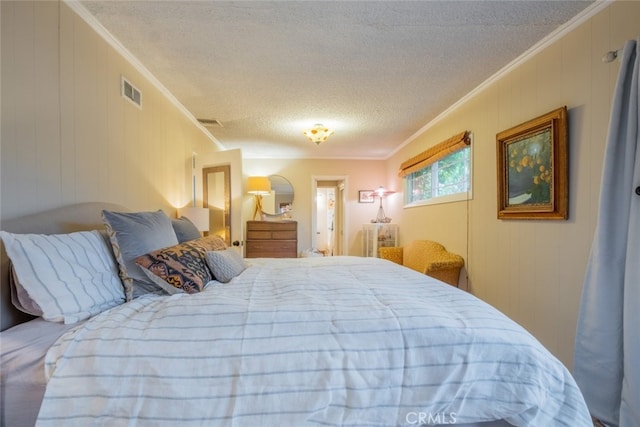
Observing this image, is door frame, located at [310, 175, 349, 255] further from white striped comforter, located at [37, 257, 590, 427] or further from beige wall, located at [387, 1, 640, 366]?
white striped comforter, located at [37, 257, 590, 427]

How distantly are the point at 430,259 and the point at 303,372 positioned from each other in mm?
2678

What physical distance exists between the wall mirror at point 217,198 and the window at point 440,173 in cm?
261

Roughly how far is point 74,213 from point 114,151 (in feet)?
1.90

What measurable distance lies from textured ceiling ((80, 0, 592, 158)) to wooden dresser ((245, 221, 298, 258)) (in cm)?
203

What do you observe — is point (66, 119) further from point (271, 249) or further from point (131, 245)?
point (271, 249)

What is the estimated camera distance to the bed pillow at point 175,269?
1.33m

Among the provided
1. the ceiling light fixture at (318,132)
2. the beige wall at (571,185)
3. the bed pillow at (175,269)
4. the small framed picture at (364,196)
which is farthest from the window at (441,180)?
the bed pillow at (175,269)

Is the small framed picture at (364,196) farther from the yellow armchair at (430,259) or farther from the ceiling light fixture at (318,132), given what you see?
the ceiling light fixture at (318,132)

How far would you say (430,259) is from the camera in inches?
126

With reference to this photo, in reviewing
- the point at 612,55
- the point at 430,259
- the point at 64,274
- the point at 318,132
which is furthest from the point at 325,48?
the point at 430,259

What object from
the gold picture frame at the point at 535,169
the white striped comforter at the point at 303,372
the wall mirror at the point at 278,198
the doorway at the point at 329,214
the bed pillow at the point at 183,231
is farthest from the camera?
the doorway at the point at 329,214

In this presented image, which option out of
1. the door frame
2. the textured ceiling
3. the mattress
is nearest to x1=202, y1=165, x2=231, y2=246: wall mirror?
the textured ceiling

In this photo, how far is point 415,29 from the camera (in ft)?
5.69

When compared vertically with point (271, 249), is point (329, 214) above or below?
above
